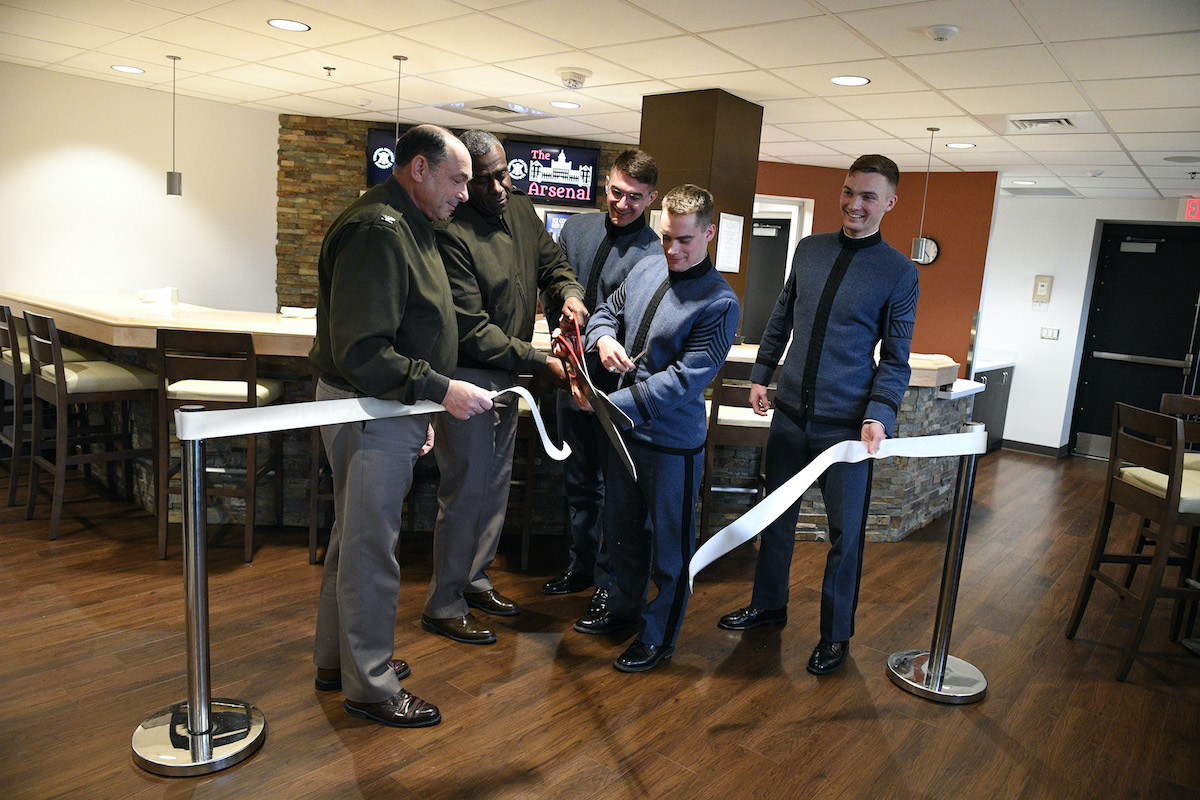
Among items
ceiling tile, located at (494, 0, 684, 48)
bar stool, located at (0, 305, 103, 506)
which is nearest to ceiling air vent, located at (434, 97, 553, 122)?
ceiling tile, located at (494, 0, 684, 48)

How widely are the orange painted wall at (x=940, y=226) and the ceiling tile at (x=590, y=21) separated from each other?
4.52 meters

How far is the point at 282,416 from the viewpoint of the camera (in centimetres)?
205

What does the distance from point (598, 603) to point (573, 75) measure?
370cm

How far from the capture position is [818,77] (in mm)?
4840

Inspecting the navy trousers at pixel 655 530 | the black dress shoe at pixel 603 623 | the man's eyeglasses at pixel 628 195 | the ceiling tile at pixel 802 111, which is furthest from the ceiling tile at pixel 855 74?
the black dress shoe at pixel 603 623

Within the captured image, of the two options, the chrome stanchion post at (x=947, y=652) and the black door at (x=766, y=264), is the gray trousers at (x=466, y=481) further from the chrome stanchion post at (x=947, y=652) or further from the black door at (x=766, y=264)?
the black door at (x=766, y=264)

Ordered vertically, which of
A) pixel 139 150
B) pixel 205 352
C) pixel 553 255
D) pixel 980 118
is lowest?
pixel 205 352

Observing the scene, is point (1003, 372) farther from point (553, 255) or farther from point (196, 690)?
point (196, 690)

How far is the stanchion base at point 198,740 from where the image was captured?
209cm

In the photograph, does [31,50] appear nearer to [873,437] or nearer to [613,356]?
[613,356]

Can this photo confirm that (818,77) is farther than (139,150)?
No

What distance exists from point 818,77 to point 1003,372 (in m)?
4.71

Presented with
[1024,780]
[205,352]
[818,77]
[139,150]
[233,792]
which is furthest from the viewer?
[139,150]

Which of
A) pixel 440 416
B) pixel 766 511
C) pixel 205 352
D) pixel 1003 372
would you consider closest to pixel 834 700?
pixel 766 511
